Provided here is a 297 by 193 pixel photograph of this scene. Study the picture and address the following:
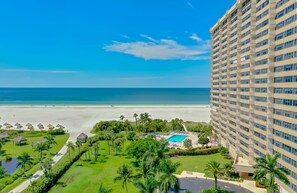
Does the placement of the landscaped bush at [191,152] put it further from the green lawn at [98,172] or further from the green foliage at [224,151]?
the green foliage at [224,151]

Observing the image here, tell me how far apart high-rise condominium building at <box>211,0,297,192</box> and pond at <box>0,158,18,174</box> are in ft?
158

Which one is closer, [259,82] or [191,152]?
[259,82]

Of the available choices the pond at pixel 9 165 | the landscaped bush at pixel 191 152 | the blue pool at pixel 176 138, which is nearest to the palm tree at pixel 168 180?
the landscaped bush at pixel 191 152

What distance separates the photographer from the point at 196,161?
2320 inches

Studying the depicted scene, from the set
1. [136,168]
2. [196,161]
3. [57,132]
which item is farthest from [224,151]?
[57,132]

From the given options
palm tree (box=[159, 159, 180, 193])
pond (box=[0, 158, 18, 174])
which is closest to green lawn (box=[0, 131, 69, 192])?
→ pond (box=[0, 158, 18, 174])

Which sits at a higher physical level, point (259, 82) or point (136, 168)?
point (259, 82)

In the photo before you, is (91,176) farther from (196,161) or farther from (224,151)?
(224,151)

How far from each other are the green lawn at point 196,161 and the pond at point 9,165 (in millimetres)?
36577

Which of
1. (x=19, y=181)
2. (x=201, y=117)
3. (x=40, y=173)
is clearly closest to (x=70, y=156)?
(x=40, y=173)

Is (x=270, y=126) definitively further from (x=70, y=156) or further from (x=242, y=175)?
(x=70, y=156)

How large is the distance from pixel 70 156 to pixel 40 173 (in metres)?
9.64

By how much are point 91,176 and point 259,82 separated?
3841 centimetres

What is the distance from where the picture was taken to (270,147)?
43156 millimetres
